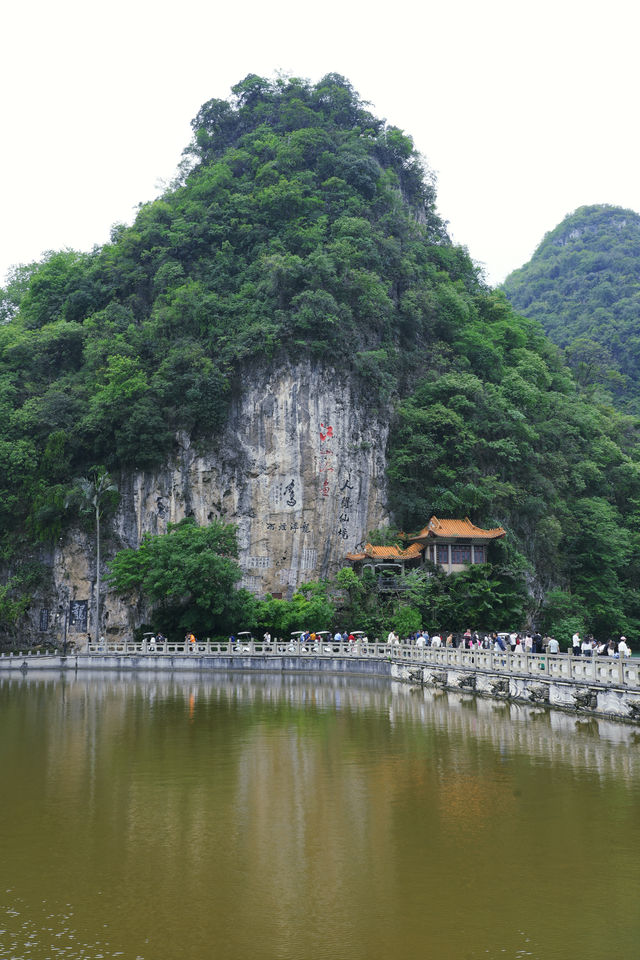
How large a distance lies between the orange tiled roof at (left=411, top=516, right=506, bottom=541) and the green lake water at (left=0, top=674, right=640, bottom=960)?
25.0 metres

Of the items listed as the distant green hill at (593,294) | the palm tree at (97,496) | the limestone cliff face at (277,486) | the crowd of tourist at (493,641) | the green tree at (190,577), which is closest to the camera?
the crowd of tourist at (493,641)

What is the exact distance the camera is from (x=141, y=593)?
149 ft

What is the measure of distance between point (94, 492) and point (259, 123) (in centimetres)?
3090

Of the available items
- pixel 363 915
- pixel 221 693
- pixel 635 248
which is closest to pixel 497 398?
pixel 221 693

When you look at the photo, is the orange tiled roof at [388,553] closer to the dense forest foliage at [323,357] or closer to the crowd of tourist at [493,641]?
the dense forest foliage at [323,357]

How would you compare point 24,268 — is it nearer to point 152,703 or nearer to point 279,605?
point 279,605

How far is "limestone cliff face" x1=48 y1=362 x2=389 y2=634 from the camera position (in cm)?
4553

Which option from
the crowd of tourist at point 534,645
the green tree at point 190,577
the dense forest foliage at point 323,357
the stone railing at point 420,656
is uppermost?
the dense forest foliage at point 323,357

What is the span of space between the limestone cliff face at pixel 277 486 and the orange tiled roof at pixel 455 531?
3.45 m

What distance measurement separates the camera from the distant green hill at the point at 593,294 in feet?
252

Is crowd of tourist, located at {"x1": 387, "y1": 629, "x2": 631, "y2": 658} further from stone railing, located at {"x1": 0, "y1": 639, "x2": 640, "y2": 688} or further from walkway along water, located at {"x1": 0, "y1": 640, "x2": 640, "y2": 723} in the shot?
walkway along water, located at {"x1": 0, "y1": 640, "x2": 640, "y2": 723}

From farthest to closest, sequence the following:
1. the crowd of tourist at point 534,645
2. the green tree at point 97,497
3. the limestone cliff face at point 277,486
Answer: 1. the limestone cliff face at point 277,486
2. the green tree at point 97,497
3. the crowd of tourist at point 534,645

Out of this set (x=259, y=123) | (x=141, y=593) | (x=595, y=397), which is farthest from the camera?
(x=595, y=397)

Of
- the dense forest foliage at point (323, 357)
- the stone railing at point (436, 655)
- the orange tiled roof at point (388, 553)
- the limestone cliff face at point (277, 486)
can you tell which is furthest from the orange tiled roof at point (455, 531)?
the stone railing at point (436, 655)
